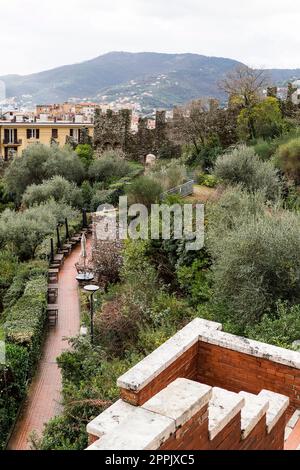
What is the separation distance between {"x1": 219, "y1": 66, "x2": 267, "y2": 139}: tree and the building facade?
15.6 meters

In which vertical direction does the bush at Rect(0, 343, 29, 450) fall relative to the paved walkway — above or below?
above

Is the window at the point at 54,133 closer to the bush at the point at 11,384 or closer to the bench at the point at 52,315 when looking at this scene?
the bench at the point at 52,315

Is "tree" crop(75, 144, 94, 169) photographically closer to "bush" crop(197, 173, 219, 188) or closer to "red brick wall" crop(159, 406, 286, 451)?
"bush" crop(197, 173, 219, 188)

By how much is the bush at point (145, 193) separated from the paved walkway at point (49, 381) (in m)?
A: 4.55

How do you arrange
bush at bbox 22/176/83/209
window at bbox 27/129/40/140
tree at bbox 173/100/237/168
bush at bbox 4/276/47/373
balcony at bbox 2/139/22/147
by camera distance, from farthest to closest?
1. window at bbox 27/129/40/140
2. balcony at bbox 2/139/22/147
3. tree at bbox 173/100/237/168
4. bush at bbox 22/176/83/209
5. bush at bbox 4/276/47/373

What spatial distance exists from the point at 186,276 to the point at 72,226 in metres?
12.1

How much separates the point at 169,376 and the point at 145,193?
15609 millimetres

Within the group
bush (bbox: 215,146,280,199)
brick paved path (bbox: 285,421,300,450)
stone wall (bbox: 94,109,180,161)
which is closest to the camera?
brick paved path (bbox: 285,421,300,450)

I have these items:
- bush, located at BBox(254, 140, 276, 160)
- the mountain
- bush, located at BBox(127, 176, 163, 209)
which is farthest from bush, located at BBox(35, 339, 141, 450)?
the mountain

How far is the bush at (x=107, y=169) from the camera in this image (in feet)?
104

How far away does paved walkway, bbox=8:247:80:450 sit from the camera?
10020 millimetres

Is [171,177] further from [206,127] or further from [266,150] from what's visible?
[206,127]

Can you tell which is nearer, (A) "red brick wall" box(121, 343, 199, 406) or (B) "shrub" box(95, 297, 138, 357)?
(A) "red brick wall" box(121, 343, 199, 406)

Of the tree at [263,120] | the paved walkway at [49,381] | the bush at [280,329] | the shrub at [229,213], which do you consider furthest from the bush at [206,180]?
the bush at [280,329]
